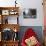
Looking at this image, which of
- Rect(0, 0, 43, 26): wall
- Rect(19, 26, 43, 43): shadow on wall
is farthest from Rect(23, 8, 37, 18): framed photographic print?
Rect(19, 26, 43, 43): shadow on wall

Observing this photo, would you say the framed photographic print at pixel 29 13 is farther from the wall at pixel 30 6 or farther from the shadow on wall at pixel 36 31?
the shadow on wall at pixel 36 31

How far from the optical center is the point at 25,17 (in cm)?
529

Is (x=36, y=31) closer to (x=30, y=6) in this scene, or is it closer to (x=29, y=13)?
(x=29, y=13)

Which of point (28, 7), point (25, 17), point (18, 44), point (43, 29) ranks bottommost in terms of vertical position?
point (18, 44)

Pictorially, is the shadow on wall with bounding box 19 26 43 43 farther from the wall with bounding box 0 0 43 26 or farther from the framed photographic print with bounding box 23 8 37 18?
the framed photographic print with bounding box 23 8 37 18

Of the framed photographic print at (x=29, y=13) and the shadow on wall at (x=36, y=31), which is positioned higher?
the framed photographic print at (x=29, y=13)

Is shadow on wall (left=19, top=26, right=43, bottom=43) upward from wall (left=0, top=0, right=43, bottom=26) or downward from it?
downward

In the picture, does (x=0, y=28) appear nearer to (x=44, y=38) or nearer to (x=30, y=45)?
(x=30, y=45)

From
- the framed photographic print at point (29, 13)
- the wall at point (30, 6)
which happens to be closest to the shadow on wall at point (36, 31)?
the wall at point (30, 6)

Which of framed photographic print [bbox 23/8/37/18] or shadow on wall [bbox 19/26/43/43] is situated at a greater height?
framed photographic print [bbox 23/8/37/18]

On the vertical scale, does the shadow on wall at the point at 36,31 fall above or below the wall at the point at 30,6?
below

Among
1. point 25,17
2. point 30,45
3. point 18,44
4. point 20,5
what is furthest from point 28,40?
point 20,5

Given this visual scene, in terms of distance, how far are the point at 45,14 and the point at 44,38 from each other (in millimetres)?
793

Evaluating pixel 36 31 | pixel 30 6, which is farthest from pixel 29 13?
pixel 36 31
